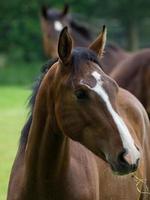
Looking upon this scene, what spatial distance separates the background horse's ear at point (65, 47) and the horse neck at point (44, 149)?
248 millimetres

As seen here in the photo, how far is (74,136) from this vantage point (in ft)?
13.3

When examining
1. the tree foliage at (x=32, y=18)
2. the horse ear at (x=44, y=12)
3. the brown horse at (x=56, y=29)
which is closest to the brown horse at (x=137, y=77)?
the brown horse at (x=56, y=29)

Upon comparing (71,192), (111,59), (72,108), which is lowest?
(71,192)

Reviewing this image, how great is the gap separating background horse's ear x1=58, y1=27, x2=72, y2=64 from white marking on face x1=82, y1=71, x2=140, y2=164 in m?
0.19

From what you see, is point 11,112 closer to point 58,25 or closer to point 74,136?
point 58,25

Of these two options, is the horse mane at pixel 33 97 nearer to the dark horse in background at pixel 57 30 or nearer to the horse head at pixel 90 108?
the horse head at pixel 90 108

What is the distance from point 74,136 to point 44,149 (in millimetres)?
297

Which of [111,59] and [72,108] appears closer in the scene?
[72,108]

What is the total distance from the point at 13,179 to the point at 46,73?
0.71 metres

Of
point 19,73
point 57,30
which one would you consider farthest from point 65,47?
point 19,73

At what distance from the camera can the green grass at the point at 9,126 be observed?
8.76m

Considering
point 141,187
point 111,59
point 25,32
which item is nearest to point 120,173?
point 141,187

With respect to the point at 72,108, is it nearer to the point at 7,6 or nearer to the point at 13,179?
the point at 13,179

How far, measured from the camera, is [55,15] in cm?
1608
